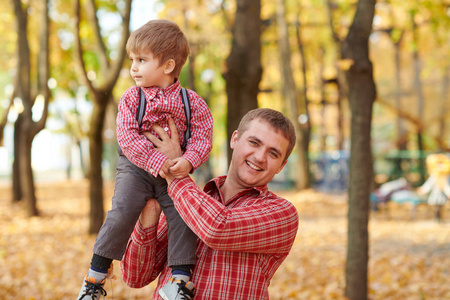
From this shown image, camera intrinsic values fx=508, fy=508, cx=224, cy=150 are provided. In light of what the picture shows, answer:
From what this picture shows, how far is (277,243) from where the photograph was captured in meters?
2.17

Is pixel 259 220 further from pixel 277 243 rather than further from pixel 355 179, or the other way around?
pixel 355 179

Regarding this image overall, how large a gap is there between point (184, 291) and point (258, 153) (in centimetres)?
67

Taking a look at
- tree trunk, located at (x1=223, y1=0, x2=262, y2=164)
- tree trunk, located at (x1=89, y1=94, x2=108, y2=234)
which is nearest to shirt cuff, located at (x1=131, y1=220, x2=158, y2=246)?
tree trunk, located at (x1=223, y1=0, x2=262, y2=164)

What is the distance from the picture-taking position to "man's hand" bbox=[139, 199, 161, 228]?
231cm

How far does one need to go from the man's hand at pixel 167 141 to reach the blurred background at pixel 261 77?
3.70m

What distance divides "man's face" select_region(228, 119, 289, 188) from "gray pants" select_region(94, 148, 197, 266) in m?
0.35

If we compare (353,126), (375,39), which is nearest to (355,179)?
(353,126)

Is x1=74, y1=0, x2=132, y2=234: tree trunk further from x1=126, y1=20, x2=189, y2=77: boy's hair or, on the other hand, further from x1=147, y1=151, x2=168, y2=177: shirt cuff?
Result: x1=147, y1=151, x2=168, y2=177: shirt cuff

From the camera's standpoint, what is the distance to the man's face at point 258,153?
225 centimetres

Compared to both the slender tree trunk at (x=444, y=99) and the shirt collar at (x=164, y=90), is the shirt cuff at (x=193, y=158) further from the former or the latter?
the slender tree trunk at (x=444, y=99)

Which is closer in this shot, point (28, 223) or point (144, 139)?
point (144, 139)

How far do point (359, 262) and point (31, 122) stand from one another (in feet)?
30.4

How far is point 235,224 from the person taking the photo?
204 cm

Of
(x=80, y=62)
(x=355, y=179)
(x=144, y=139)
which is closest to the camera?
(x=144, y=139)
